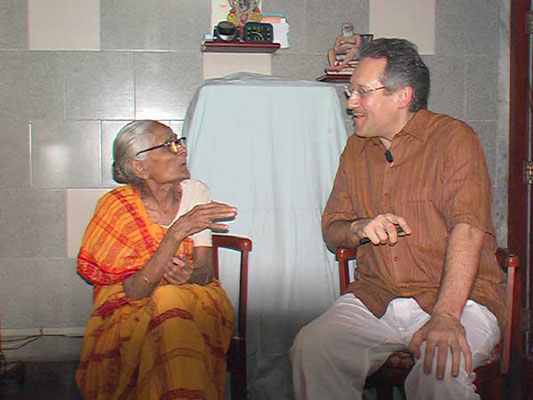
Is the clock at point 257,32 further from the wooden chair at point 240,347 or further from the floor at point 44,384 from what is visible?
the floor at point 44,384

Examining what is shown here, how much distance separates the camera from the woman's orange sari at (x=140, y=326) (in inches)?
83.6

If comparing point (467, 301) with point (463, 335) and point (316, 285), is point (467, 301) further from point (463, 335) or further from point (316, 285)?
point (316, 285)

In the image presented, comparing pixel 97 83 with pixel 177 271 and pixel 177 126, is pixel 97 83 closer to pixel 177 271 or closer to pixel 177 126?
pixel 177 126

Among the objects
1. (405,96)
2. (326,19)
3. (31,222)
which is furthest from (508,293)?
(31,222)

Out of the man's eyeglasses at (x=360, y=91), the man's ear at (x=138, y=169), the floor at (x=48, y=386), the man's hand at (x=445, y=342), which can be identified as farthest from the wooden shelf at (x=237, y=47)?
the man's hand at (x=445, y=342)

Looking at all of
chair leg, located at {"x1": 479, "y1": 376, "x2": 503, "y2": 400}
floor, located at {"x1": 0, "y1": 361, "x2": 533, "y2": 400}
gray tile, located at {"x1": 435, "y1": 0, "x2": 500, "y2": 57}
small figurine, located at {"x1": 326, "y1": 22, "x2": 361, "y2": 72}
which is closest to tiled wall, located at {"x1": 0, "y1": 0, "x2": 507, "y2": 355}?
small figurine, located at {"x1": 326, "y1": 22, "x2": 361, "y2": 72}

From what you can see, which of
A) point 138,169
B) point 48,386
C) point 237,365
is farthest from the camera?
point 48,386

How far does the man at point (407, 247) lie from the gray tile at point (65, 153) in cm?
161

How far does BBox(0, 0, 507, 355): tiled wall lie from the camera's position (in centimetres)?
361

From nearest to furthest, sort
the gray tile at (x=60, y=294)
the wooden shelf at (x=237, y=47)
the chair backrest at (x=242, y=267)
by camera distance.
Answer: the chair backrest at (x=242, y=267) < the wooden shelf at (x=237, y=47) < the gray tile at (x=60, y=294)

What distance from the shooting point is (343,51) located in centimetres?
362

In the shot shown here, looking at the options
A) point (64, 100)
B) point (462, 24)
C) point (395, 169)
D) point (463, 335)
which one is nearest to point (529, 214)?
point (462, 24)

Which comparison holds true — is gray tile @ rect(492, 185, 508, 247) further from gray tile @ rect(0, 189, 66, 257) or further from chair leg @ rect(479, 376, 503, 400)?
gray tile @ rect(0, 189, 66, 257)

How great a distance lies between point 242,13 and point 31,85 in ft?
3.52
